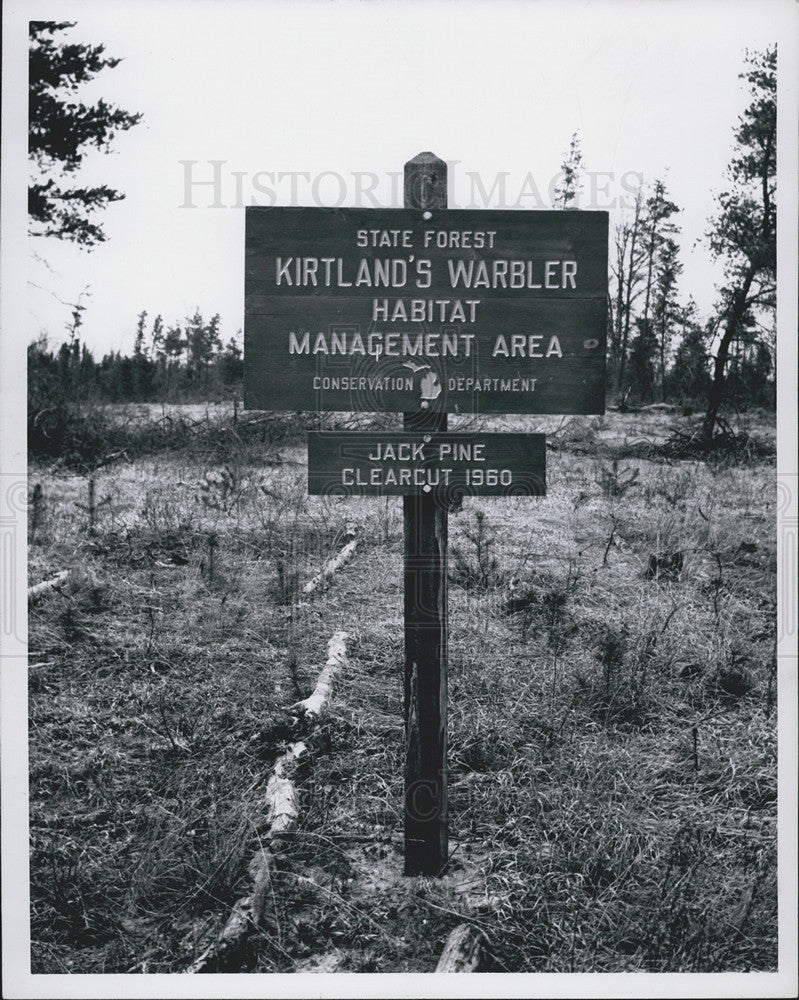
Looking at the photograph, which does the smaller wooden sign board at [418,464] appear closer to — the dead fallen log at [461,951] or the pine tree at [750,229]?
the dead fallen log at [461,951]

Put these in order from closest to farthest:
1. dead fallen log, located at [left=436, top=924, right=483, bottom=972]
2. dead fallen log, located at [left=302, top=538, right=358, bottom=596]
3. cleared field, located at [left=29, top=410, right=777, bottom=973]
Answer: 1. dead fallen log, located at [left=436, top=924, right=483, bottom=972]
2. cleared field, located at [left=29, top=410, right=777, bottom=973]
3. dead fallen log, located at [left=302, top=538, right=358, bottom=596]

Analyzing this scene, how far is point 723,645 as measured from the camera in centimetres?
558

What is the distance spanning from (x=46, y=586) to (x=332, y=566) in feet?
7.09

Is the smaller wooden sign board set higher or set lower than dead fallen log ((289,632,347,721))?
higher

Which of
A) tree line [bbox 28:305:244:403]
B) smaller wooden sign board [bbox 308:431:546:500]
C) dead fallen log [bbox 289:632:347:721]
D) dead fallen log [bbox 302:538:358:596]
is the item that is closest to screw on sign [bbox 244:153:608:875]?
smaller wooden sign board [bbox 308:431:546:500]

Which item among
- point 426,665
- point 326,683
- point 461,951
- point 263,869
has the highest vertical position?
point 426,665

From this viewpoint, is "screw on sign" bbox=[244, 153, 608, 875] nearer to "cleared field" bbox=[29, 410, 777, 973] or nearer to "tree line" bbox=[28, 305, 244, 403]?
"cleared field" bbox=[29, 410, 777, 973]

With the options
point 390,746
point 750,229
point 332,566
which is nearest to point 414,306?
point 390,746

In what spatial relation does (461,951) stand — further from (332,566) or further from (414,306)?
(332,566)

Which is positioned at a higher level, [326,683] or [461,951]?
[326,683]

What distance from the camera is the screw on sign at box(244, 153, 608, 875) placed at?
140 inches

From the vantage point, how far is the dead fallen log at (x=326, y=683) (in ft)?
15.6

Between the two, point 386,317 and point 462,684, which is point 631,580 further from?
point 386,317

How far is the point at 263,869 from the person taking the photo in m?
3.60
